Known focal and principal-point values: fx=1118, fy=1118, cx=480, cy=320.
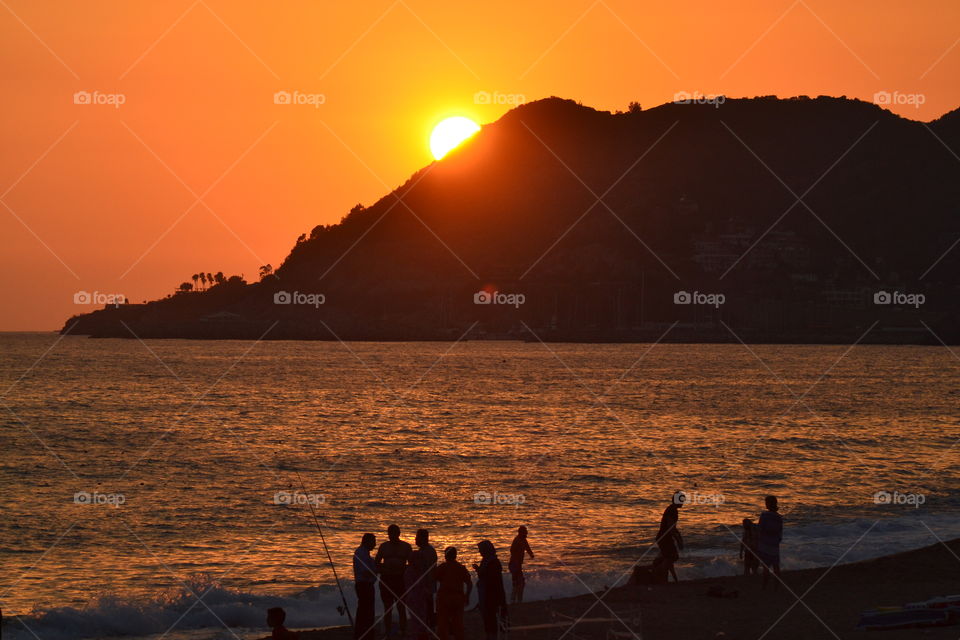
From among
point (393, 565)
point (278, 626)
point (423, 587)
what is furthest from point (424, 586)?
point (278, 626)

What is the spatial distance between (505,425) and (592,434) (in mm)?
7494

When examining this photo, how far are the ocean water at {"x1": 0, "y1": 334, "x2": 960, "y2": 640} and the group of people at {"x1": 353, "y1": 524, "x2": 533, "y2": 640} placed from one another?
4569 mm

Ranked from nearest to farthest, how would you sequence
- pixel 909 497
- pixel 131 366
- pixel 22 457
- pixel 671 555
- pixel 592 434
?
pixel 671 555 < pixel 909 497 < pixel 22 457 < pixel 592 434 < pixel 131 366

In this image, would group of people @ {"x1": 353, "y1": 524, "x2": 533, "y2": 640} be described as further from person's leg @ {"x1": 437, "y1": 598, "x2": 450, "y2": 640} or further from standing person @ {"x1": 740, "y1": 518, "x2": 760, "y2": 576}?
standing person @ {"x1": 740, "y1": 518, "x2": 760, "y2": 576}

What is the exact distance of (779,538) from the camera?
20734 mm

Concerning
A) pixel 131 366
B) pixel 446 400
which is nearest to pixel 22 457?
pixel 446 400

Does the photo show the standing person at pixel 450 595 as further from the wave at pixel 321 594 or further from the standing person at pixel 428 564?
the wave at pixel 321 594

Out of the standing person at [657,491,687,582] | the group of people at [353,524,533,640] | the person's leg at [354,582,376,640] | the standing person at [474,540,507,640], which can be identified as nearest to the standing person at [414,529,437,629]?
the group of people at [353,524,533,640]

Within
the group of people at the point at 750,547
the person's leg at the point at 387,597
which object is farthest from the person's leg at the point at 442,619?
the group of people at the point at 750,547

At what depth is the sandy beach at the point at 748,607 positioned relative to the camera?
56.6 feet

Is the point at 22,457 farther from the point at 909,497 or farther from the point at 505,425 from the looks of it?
the point at 909,497

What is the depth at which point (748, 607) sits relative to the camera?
1945cm

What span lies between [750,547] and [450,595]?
9.36 m

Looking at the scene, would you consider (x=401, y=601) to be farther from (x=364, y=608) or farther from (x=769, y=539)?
(x=769, y=539)
